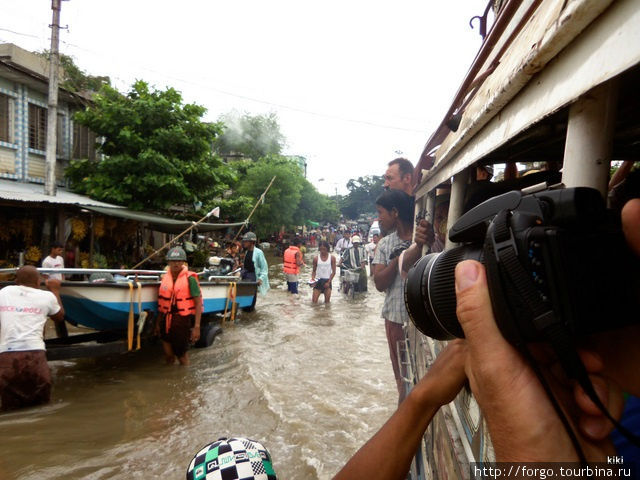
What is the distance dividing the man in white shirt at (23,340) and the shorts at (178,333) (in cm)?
148

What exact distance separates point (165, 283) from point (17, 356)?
6.06ft

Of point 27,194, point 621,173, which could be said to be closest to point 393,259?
point 621,173

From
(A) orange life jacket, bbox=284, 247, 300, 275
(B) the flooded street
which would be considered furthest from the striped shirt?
(A) orange life jacket, bbox=284, 247, 300, 275

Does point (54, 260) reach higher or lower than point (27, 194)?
lower

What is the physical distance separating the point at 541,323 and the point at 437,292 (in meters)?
0.32

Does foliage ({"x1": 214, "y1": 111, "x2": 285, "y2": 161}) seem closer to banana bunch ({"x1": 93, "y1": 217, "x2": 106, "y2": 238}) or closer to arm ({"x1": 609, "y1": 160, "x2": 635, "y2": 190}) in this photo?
banana bunch ({"x1": 93, "y1": 217, "x2": 106, "y2": 238})

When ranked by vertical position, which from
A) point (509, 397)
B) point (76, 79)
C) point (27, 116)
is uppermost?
point (76, 79)

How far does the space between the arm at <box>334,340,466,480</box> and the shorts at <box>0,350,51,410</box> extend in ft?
14.3

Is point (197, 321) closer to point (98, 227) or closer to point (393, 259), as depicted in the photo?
point (393, 259)

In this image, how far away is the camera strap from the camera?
0.59 m

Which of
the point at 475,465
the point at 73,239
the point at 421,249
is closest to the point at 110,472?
the point at 421,249

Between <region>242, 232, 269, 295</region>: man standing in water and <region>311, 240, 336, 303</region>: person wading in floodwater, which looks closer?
<region>242, 232, 269, 295</region>: man standing in water

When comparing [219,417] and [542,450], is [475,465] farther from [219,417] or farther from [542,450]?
[219,417]

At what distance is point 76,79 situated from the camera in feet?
43.9
